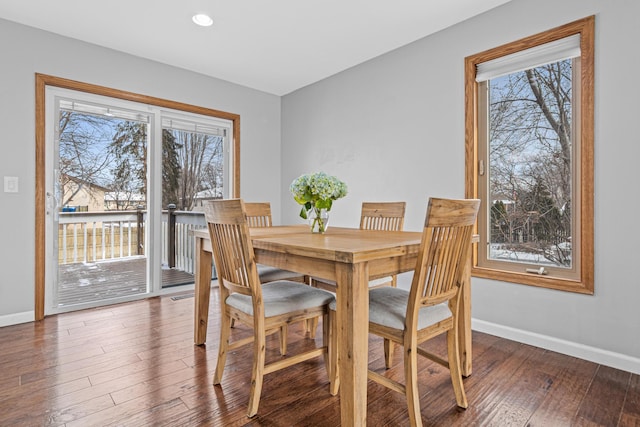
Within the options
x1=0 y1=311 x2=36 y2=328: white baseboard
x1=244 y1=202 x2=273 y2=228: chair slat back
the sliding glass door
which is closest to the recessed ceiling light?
the sliding glass door

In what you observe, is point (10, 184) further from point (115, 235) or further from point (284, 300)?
point (284, 300)

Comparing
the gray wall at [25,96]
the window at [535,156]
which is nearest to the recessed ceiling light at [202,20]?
the gray wall at [25,96]

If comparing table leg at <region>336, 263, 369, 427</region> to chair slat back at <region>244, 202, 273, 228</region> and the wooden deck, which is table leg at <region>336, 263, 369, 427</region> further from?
the wooden deck

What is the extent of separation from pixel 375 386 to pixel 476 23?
8.99ft

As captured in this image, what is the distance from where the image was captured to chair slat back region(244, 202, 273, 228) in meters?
3.06

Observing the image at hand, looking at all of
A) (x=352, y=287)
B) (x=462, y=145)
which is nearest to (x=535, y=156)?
(x=462, y=145)

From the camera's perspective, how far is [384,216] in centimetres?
275

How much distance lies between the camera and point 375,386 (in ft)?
6.07

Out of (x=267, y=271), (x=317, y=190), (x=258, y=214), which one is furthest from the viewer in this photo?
(x=258, y=214)

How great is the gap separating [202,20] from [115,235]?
8.27 ft

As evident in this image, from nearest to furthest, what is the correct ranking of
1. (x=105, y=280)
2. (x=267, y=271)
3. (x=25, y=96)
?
(x=267, y=271)
(x=25, y=96)
(x=105, y=280)

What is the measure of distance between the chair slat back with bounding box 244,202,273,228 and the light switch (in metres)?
1.86

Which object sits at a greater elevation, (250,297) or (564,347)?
(250,297)

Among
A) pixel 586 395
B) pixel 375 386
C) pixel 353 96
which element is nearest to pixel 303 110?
pixel 353 96
